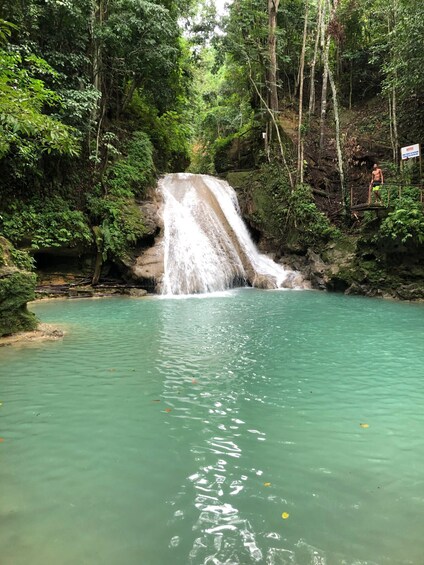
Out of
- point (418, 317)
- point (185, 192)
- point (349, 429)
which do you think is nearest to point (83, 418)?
point (349, 429)

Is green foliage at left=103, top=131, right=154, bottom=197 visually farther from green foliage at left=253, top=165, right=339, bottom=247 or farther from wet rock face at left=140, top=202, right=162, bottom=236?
green foliage at left=253, top=165, right=339, bottom=247

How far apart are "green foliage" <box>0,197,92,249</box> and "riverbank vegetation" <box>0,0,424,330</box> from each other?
44mm

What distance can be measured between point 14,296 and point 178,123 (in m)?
19.3

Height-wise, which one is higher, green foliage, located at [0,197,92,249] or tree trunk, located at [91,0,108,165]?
tree trunk, located at [91,0,108,165]

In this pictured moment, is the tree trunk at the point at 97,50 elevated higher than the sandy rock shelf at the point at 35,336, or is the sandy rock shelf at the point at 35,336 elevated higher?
the tree trunk at the point at 97,50

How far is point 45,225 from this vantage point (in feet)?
43.7

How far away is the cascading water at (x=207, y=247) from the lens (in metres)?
14.9

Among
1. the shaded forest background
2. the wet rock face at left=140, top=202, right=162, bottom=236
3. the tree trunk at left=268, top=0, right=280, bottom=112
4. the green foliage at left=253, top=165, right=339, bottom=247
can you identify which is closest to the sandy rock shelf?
the shaded forest background

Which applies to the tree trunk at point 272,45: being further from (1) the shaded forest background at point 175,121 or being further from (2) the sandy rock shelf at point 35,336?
(2) the sandy rock shelf at point 35,336

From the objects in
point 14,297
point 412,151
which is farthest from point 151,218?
point 412,151

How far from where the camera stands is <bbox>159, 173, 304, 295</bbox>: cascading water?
14.9m

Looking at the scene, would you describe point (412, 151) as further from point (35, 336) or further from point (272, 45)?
point (272, 45)

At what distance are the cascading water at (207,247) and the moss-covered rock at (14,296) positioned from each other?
6770mm

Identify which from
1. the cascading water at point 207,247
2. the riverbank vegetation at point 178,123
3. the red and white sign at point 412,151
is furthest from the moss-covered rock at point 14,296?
the red and white sign at point 412,151
